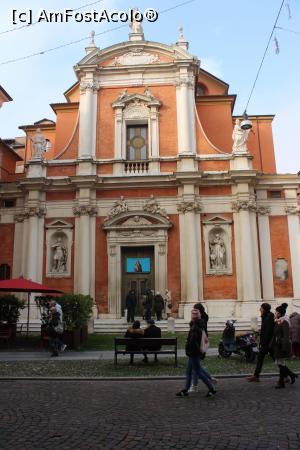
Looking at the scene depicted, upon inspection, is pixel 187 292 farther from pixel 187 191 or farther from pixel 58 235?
pixel 58 235

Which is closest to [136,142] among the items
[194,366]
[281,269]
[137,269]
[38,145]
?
[38,145]

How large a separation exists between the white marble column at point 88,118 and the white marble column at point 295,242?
34.8 feet

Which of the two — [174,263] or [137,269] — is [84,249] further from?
[174,263]

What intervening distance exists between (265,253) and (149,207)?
620 cm

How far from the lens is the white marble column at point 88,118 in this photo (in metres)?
23.8

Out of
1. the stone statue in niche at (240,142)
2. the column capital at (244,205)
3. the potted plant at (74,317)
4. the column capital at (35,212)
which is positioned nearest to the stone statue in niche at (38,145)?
the column capital at (35,212)

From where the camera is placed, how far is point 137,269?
890 inches

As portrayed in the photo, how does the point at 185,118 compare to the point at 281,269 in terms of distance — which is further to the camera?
the point at 185,118

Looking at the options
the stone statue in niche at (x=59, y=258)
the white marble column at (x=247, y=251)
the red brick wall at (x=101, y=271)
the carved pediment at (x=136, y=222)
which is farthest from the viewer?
the stone statue in niche at (x=59, y=258)

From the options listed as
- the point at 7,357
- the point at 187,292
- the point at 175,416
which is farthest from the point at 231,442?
the point at 187,292

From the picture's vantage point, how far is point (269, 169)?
26.3 metres

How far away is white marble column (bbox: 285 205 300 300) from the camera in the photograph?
2208 centimetres

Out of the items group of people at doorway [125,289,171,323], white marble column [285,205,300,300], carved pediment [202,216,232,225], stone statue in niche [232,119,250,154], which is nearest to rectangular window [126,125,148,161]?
stone statue in niche [232,119,250,154]

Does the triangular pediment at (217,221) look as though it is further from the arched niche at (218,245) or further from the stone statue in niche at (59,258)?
the stone statue in niche at (59,258)
